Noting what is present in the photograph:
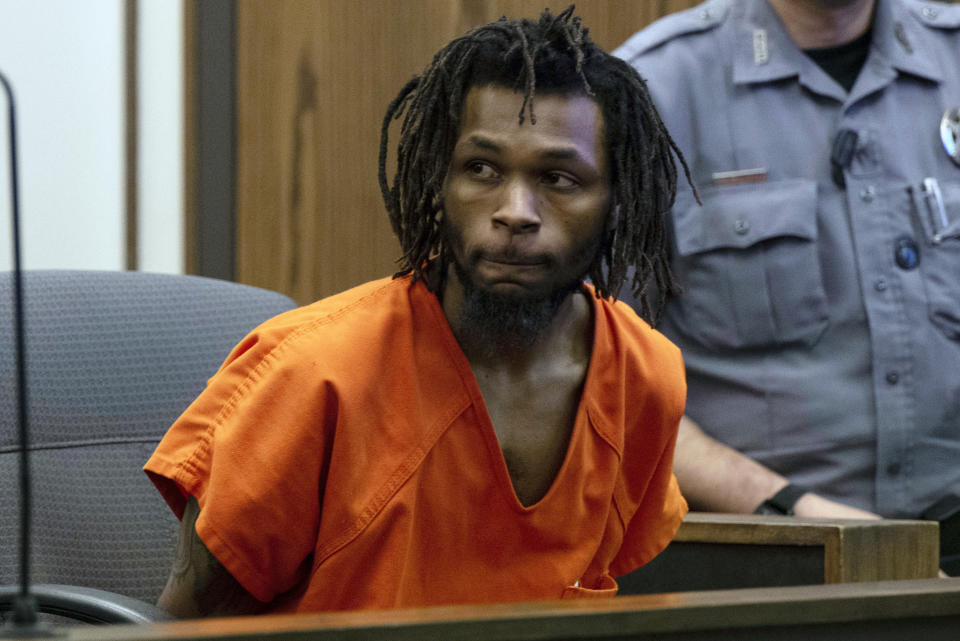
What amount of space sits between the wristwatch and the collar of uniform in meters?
0.60

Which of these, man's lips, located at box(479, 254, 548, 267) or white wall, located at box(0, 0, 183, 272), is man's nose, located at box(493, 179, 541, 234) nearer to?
man's lips, located at box(479, 254, 548, 267)

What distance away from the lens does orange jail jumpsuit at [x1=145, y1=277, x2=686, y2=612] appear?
0.87 meters

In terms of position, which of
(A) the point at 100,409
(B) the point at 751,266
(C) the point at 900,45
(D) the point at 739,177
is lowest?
(A) the point at 100,409

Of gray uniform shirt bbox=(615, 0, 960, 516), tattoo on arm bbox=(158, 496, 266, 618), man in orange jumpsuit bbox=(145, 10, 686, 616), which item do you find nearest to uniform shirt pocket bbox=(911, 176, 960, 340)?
gray uniform shirt bbox=(615, 0, 960, 516)

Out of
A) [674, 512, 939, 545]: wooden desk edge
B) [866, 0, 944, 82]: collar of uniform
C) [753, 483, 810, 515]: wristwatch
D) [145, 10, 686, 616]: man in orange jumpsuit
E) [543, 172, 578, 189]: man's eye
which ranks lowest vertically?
[753, 483, 810, 515]: wristwatch

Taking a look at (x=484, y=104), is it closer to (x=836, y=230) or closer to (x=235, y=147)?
(x=836, y=230)

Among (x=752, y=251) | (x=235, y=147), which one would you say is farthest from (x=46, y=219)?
(x=752, y=251)

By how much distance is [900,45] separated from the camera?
5.13ft

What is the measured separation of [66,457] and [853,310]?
966mm

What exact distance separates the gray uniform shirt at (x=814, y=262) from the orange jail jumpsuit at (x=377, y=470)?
0.50 meters

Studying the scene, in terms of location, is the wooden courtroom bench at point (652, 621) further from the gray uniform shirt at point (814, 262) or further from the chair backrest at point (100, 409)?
the gray uniform shirt at point (814, 262)

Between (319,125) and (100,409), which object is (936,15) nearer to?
(319,125)

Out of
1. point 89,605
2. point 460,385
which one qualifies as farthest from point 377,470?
point 89,605

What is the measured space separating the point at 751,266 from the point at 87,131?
104cm
